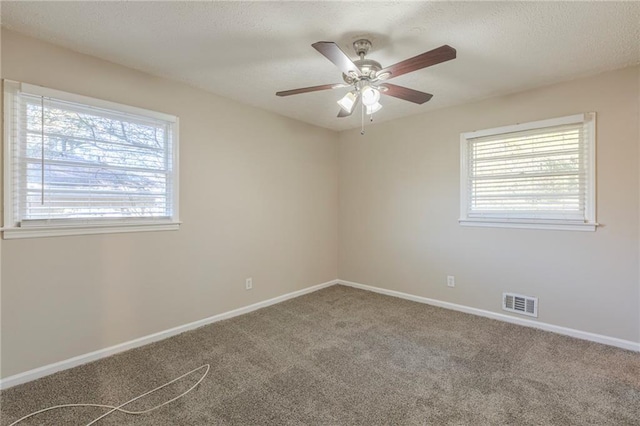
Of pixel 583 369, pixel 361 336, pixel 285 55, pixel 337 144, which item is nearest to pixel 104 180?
pixel 285 55

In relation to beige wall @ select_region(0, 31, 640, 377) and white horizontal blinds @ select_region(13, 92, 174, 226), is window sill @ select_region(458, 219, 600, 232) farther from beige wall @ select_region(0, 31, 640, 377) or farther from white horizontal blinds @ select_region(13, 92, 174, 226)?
white horizontal blinds @ select_region(13, 92, 174, 226)

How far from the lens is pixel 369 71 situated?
6.73 ft

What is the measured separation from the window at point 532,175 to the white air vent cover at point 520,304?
0.73 m

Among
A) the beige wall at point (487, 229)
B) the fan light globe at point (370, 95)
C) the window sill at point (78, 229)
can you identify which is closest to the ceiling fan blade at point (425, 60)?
the fan light globe at point (370, 95)

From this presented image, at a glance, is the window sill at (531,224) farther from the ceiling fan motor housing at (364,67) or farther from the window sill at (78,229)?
the window sill at (78,229)

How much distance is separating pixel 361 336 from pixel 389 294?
1362 millimetres

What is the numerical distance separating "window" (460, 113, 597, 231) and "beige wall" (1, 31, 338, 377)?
198 centimetres

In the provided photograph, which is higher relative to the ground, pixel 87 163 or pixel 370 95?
pixel 370 95

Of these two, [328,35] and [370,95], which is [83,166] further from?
[370,95]

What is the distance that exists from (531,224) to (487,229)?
0.40 meters

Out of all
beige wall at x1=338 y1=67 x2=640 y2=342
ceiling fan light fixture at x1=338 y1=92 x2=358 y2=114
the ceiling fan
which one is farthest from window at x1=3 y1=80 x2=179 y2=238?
beige wall at x1=338 y1=67 x2=640 y2=342

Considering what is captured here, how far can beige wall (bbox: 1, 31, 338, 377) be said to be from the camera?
214 centimetres

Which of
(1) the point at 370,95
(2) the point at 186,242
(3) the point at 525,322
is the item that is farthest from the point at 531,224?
(2) the point at 186,242

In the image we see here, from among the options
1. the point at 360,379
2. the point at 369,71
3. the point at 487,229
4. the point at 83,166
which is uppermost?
the point at 369,71
